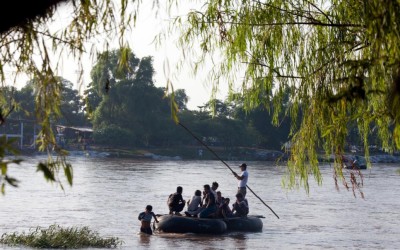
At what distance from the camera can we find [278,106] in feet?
28.0

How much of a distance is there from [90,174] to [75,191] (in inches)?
669

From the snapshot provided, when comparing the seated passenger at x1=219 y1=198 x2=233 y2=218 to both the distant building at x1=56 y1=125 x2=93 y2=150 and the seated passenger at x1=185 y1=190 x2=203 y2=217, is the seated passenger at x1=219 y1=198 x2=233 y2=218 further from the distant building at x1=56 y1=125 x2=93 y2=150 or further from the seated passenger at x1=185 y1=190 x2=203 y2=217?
the distant building at x1=56 y1=125 x2=93 y2=150

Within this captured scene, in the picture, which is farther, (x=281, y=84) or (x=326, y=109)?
(x=281, y=84)

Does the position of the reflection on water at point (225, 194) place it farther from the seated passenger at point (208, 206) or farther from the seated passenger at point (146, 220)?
the seated passenger at point (208, 206)

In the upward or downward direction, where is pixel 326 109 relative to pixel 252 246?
upward

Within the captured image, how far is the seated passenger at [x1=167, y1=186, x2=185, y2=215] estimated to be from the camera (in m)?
23.8

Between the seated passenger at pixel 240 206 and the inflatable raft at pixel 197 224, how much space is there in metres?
0.17

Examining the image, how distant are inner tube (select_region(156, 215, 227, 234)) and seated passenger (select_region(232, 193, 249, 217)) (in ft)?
1.98

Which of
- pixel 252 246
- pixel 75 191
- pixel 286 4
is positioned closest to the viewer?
pixel 286 4

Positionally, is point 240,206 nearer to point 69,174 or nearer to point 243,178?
point 243,178

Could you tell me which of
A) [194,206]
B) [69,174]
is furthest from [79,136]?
[69,174]

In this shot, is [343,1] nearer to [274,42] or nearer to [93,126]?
[274,42]

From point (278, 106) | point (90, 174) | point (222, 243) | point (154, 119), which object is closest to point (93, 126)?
point (154, 119)

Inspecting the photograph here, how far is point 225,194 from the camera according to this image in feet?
158
